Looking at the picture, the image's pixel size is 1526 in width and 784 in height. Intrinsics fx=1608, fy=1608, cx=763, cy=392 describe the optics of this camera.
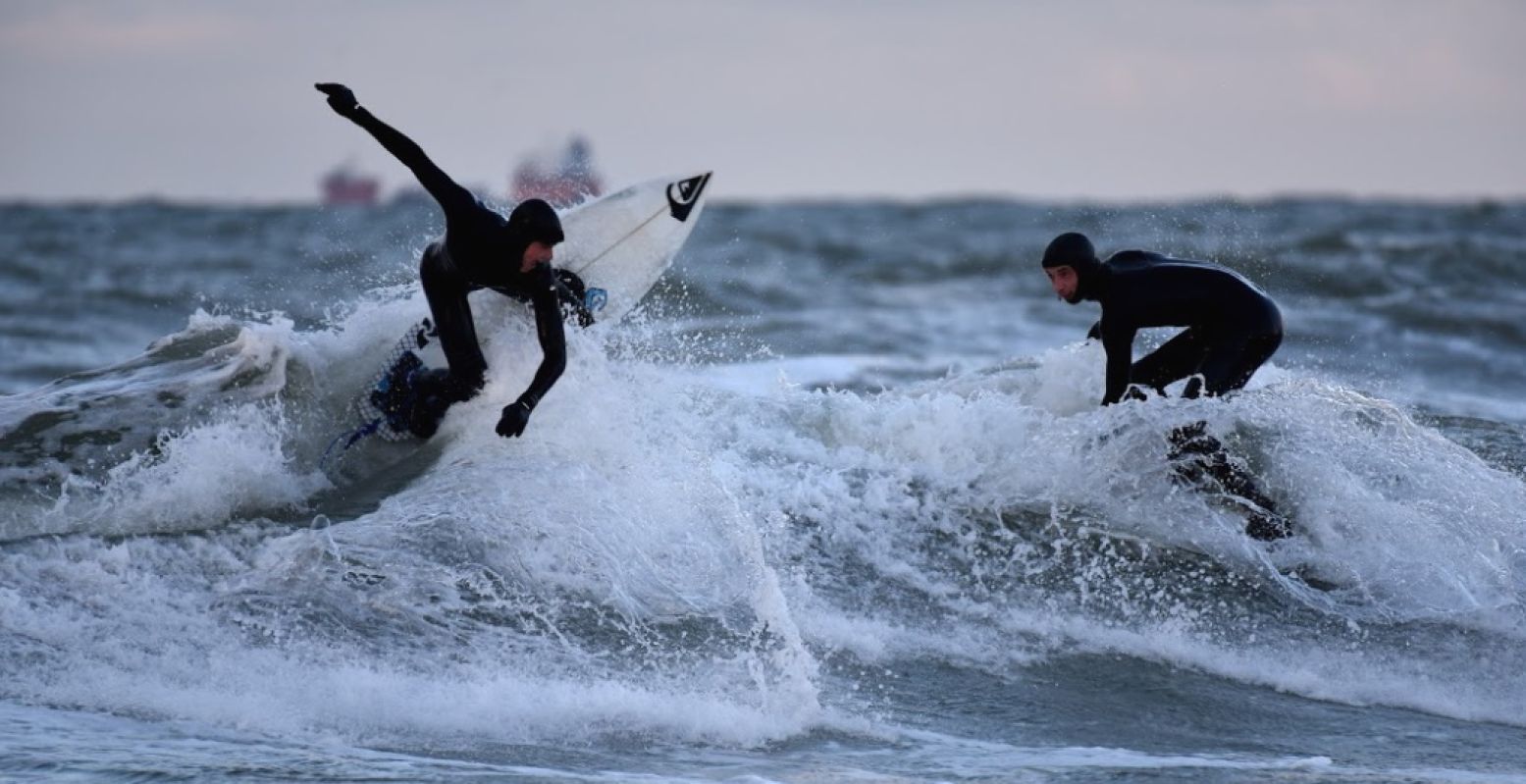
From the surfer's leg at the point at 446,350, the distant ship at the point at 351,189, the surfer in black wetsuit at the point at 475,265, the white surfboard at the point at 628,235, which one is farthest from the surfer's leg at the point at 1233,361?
the distant ship at the point at 351,189

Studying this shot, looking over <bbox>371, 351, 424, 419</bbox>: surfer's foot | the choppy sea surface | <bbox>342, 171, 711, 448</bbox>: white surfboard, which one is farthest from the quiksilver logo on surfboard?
<bbox>371, 351, 424, 419</bbox>: surfer's foot

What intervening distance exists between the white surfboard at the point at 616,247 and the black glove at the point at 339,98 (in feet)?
4.45

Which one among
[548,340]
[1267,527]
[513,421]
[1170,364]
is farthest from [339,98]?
[1267,527]

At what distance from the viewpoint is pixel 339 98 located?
22.6 ft

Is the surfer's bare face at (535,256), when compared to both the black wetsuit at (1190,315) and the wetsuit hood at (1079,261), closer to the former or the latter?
the wetsuit hood at (1079,261)

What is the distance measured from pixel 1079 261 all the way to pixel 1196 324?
829mm

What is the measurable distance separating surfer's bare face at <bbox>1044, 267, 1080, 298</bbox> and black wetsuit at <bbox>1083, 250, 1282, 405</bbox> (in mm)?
73

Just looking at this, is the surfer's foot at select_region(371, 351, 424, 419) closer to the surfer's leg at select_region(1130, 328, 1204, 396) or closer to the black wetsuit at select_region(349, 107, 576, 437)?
the black wetsuit at select_region(349, 107, 576, 437)

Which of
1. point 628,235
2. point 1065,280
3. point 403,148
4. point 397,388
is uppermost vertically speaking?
point 403,148

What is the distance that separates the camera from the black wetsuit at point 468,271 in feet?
22.3

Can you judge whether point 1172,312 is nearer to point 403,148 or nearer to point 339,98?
point 403,148

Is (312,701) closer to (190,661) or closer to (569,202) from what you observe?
(190,661)

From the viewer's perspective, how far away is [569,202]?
896 centimetres

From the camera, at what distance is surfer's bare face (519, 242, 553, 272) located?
21.8ft
